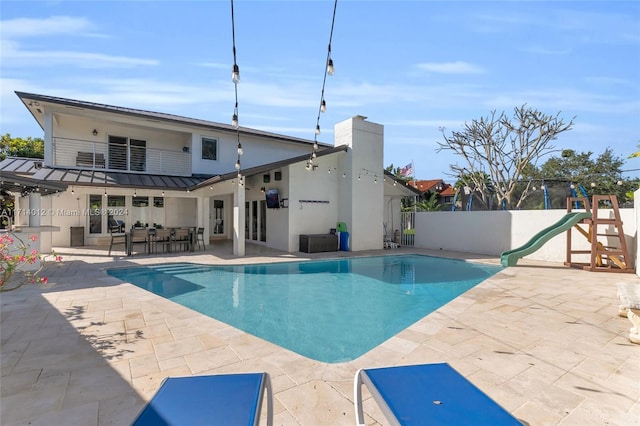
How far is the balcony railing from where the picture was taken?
14414 mm

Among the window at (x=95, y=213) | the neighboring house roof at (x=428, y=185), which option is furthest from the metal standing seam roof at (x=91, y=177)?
the neighboring house roof at (x=428, y=185)

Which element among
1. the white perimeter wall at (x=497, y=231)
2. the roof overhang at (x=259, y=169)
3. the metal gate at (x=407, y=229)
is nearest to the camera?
the white perimeter wall at (x=497, y=231)

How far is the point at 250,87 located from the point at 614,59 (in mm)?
12745

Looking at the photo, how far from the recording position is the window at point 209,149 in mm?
16516

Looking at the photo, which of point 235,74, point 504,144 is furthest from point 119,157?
point 504,144

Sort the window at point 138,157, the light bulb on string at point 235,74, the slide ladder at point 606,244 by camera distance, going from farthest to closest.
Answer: the window at point 138,157 → the slide ladder at point 606,244 → the light bulb on string at point 235,74

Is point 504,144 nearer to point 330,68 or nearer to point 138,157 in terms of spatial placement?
point 330,68

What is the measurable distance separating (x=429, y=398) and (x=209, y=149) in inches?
661

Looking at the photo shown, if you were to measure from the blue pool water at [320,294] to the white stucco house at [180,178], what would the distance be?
315 centimetres

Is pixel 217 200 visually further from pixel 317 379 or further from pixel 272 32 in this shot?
pixel 317 379

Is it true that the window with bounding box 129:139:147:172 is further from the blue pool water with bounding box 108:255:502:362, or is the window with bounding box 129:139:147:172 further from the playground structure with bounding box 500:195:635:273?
the playground structure with bounding box 500:195:635:273

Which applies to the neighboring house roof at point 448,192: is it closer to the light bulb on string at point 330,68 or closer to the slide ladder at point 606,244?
the slide ladder at point 606,244

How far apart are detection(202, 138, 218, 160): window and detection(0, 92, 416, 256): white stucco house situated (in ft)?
0.17

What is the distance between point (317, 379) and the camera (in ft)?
10.4
